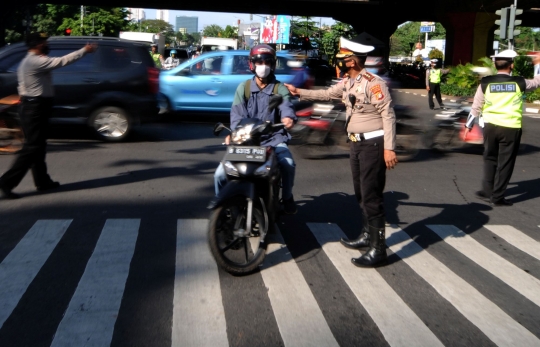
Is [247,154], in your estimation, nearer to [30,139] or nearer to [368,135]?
[368,135]

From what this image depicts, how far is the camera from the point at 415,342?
435cm

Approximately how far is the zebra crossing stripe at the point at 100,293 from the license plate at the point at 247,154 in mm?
1243

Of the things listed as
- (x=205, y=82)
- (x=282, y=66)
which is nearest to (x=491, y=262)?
(x=205, y=82)

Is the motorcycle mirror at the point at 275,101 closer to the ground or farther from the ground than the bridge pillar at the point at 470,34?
closer to the ground

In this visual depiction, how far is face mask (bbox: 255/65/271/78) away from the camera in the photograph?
5.93 meters

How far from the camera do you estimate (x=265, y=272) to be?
561 cm

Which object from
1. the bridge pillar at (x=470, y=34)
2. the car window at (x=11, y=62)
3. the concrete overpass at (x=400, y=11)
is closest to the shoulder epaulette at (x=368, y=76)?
the car window at (x=11, y=62)

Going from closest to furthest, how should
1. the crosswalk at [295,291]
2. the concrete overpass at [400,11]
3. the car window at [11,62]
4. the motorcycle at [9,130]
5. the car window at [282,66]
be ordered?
the crosswalk at [295,291] → the motorcycle at [9,130] → the car window at [11,62] → the car window at [282,66] → the concrete overpass at [400,11]

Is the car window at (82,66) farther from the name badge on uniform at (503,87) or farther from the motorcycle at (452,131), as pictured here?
the name badge on uniform at (503,87)

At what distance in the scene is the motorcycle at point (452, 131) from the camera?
12.6 meters

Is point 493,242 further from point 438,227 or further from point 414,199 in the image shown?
point 414,199

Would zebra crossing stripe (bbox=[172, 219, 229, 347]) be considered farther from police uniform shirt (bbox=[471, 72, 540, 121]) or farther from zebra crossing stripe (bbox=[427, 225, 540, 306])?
police uniform shirt (bbox=[471, 72, 540, 121])

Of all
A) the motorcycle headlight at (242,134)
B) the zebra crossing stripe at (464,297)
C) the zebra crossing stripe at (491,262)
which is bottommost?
the zebra crossing stripe at (491,262)

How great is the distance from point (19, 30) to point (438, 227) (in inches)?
3081
